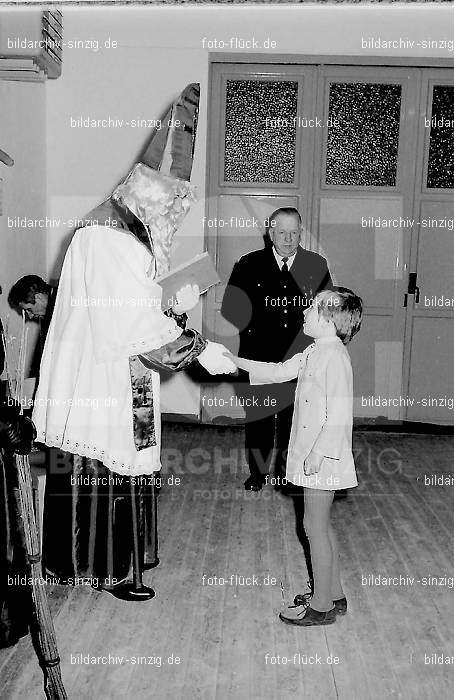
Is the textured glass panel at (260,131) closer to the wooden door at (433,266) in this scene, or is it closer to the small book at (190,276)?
the wooden door at (433,266)

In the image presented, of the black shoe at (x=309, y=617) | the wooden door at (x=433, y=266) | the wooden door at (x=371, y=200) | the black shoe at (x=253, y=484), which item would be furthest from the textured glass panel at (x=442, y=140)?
the black shoe at (x=309, y=617)

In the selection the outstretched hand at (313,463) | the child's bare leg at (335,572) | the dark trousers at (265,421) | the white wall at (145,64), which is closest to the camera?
the outstretched hand at (313,463)

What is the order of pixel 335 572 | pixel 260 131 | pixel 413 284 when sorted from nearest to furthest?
pixel 335 572 → pixel 260 131 → pixel 413 284

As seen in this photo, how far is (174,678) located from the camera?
218cm

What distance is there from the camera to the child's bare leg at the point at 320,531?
2396 millimetres

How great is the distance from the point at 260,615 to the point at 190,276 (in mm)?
1186

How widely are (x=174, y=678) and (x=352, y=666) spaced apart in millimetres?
534

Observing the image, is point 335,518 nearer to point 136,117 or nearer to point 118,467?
point 118,467

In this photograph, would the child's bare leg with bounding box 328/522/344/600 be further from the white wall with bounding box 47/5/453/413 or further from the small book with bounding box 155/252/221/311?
the white wall with bounding box 47/5/453/413

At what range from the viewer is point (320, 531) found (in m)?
2.41

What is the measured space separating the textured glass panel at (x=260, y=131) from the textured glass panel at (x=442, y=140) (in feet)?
3.14

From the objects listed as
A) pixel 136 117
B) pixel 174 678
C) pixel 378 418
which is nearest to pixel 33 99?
pixel 136 117

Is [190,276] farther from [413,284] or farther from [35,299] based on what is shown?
[413,284]

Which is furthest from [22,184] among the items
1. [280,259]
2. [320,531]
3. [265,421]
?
[320,531]
